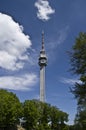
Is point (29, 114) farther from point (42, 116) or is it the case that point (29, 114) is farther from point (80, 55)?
point (80, 55)

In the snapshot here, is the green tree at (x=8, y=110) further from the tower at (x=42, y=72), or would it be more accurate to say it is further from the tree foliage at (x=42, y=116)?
the tower at (x=42, y=72)

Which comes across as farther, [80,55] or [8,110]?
[8,110]

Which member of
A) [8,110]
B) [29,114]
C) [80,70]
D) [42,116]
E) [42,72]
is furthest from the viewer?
[42,72]

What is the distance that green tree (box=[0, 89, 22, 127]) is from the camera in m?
106

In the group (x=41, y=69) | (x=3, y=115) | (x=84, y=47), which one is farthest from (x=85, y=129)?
(x=41, y=69)

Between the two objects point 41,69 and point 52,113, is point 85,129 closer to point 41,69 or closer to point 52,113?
point 52,113

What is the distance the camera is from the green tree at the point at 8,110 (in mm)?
106319

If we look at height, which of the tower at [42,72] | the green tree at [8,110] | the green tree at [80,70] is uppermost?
the tower at [42,72]

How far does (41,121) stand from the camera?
125 metres

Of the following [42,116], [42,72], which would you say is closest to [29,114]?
[42,116]

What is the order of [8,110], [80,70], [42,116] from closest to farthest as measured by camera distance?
1. [80,70]
2. [8,110]
3. [42,116]

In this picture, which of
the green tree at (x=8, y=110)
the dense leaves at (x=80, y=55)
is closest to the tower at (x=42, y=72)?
the green tree at (x=8, y=110)

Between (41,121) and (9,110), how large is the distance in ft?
71.8

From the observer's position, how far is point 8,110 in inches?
4195
